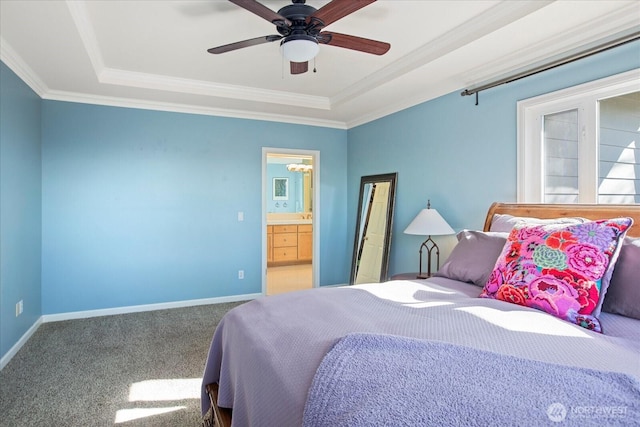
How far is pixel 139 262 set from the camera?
4238 millimetres

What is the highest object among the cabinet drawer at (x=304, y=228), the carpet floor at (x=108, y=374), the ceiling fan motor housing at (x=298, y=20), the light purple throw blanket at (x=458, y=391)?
the ceiling fan motor housing at (x=298, y=20)

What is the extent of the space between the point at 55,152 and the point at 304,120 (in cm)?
287

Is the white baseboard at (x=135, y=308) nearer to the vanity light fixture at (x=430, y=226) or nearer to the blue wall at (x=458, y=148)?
the blue wall at (x=458, y=148)

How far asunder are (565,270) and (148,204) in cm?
404

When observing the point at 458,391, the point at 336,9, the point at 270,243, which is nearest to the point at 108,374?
the point at 458,391

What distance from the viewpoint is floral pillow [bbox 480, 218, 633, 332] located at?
155 cm

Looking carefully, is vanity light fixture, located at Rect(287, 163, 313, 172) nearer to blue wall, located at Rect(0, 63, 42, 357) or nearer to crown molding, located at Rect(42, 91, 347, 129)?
crown molding, located at Rect(42, 91, 347, 129)

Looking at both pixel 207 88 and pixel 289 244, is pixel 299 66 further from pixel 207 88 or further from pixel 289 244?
pixel 289 244

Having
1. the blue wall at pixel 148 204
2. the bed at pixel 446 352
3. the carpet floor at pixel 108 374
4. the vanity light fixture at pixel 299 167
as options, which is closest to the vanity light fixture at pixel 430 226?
the bed at pixel 446 352

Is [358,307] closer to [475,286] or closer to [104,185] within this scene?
[475,286]

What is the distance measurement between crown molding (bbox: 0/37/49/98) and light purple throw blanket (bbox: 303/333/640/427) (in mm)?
3255

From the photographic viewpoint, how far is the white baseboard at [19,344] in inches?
111

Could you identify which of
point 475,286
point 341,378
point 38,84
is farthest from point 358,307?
point 38,84

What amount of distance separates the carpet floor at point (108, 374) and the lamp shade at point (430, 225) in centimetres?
211
